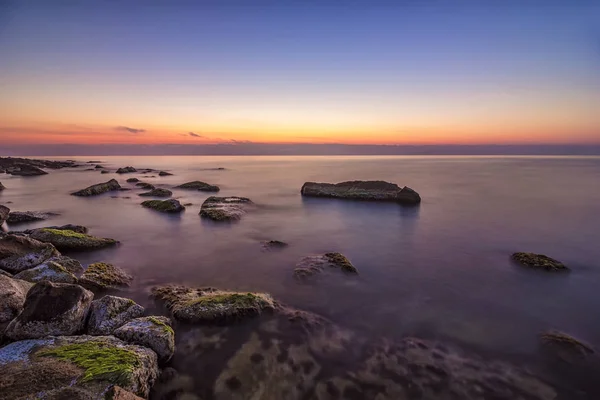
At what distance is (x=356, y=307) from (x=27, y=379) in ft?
22.3

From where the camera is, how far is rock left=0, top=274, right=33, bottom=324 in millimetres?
6500

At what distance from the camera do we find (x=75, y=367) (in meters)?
4.77

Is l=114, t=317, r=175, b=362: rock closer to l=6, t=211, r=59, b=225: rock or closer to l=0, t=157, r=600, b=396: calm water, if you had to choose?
l=0, t=157, r=600, b=396: calm water

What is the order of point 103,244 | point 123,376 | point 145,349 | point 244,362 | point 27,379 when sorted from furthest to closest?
1. point 103,244
2. point 244,362
3. point 145,349
4. point 123,376
5. point 27,379

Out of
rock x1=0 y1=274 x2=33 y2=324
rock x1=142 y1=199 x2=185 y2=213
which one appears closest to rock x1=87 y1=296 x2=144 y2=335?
rock x1=0 y1=274 x2=33 y2=324

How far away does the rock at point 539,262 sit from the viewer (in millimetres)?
11148

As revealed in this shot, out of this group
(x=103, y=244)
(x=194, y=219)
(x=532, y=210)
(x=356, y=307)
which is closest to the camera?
(x=356, y=307)

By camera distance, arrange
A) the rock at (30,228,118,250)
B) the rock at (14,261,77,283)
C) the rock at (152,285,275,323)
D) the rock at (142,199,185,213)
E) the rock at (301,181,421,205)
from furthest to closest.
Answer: the rock at (301,181,421,205) < the rock at (142,199,185,213) < the rock at (30,228,118,250) < the rock at (14,261,77,283) < the rock at (152,285,275,323)

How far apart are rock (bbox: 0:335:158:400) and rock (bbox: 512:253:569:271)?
42.3 feet

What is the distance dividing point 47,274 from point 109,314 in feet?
12.0

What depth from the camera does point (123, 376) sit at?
473cm

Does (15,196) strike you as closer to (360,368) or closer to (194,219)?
(194,219)

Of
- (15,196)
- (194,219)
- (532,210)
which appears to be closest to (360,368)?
A: (194,219)

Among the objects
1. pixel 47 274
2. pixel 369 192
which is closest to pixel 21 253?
pixel 47 274
